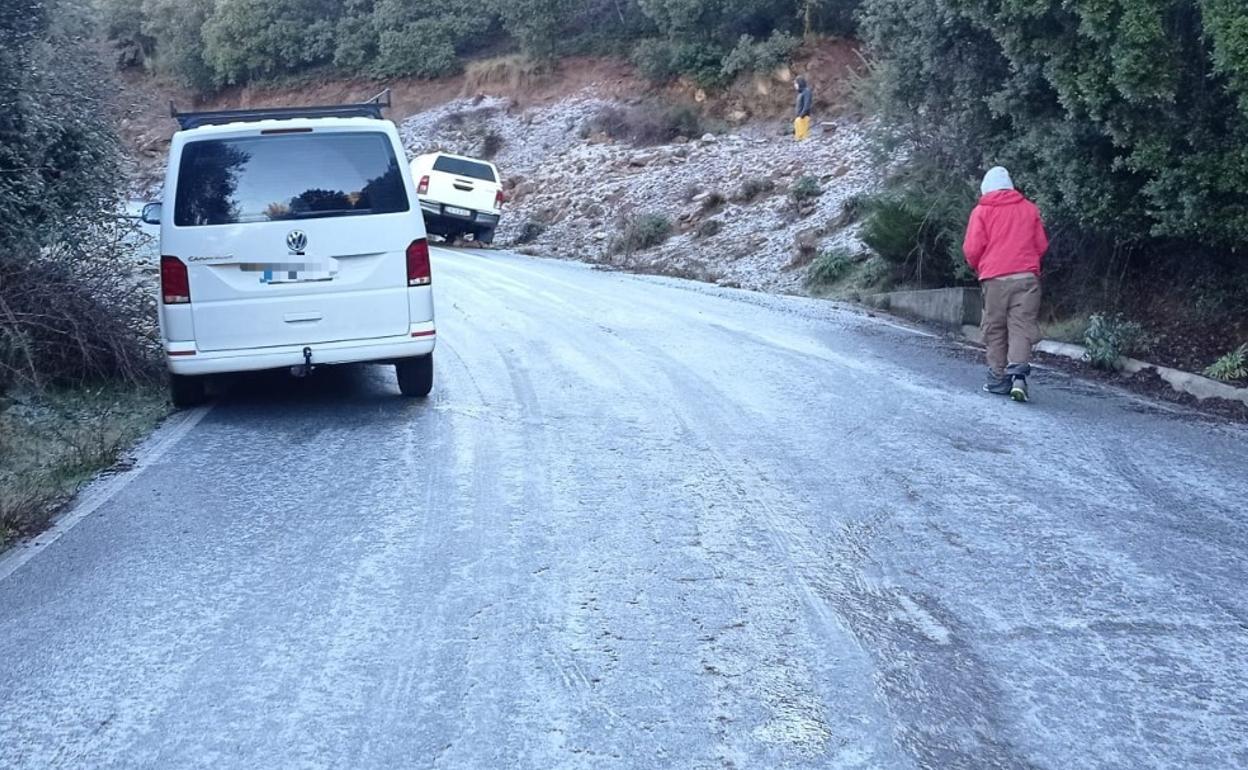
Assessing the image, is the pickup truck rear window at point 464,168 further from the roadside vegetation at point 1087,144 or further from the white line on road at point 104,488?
the white line on road at point 104,488

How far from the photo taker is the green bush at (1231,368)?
11.2m

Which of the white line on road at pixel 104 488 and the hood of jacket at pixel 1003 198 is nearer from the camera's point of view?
the white line on road at pixel 104 488

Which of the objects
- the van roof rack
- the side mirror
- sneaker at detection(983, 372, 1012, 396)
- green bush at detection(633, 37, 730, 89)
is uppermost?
green bush at detection(633, 37, 730, 89)

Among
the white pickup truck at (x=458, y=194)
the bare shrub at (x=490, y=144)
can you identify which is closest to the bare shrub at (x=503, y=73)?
the bare shrub at (x=490, y=144)

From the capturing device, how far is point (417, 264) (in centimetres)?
993

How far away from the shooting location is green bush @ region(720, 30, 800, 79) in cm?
3759

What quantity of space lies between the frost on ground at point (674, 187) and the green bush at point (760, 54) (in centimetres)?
204

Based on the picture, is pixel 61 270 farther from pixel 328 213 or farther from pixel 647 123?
pixel 647 123

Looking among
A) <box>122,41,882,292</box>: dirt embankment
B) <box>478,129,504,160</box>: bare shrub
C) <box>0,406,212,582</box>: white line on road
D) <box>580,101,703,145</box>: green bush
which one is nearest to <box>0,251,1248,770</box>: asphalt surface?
<box>0,406,212,582</box>: white line on road

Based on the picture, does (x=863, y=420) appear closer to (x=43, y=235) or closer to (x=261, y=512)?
(x=261, y=512)

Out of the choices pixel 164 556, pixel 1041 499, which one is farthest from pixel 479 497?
pixel 1041 499

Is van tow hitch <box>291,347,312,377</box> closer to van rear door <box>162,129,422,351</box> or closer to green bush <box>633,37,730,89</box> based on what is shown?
van rear door <box>162,129,422,351</box>

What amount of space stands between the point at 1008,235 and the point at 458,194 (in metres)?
21.7

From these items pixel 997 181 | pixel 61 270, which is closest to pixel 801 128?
pixel 997 181
